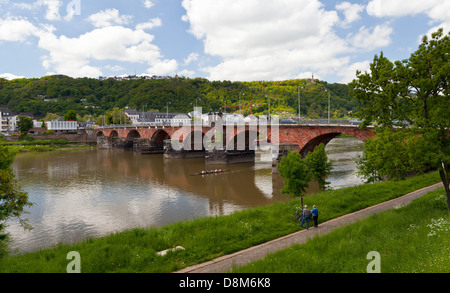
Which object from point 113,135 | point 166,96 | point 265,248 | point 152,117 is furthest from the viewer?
point 166,96

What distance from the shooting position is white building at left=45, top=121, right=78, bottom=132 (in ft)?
360

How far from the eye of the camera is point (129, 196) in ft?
97.6

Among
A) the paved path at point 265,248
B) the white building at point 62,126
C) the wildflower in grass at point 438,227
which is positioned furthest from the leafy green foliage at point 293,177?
the white building at point 62,126

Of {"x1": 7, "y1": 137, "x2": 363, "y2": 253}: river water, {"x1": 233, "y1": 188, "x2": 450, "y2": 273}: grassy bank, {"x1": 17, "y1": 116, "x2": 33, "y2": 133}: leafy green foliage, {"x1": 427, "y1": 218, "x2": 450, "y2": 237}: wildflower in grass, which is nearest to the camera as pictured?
{"x1": 233, "y1": 188, "x2": 450, "y2": 273}: grassy bank

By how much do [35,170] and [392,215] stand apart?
5291 centimetres

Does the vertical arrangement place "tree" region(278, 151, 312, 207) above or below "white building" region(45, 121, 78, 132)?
below

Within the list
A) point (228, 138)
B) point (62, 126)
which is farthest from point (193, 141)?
point (62, 126)

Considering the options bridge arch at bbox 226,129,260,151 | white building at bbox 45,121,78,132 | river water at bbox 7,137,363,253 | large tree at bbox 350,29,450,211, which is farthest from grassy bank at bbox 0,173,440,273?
white building at bbox 45,121,78,132

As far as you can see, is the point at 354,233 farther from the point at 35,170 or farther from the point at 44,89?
the point at 44,89

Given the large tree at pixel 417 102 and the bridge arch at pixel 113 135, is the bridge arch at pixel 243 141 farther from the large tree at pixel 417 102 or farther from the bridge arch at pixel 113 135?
the bridge arch at pixel 113 135

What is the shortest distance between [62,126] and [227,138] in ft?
294

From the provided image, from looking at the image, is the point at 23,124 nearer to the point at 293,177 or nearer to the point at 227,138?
the point at 227,138

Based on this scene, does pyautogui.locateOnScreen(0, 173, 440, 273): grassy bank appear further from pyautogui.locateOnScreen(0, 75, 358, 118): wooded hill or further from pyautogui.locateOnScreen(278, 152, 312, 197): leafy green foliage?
pyautogui.locateOnScreen(0, 75, 358, 118): wooded hill
